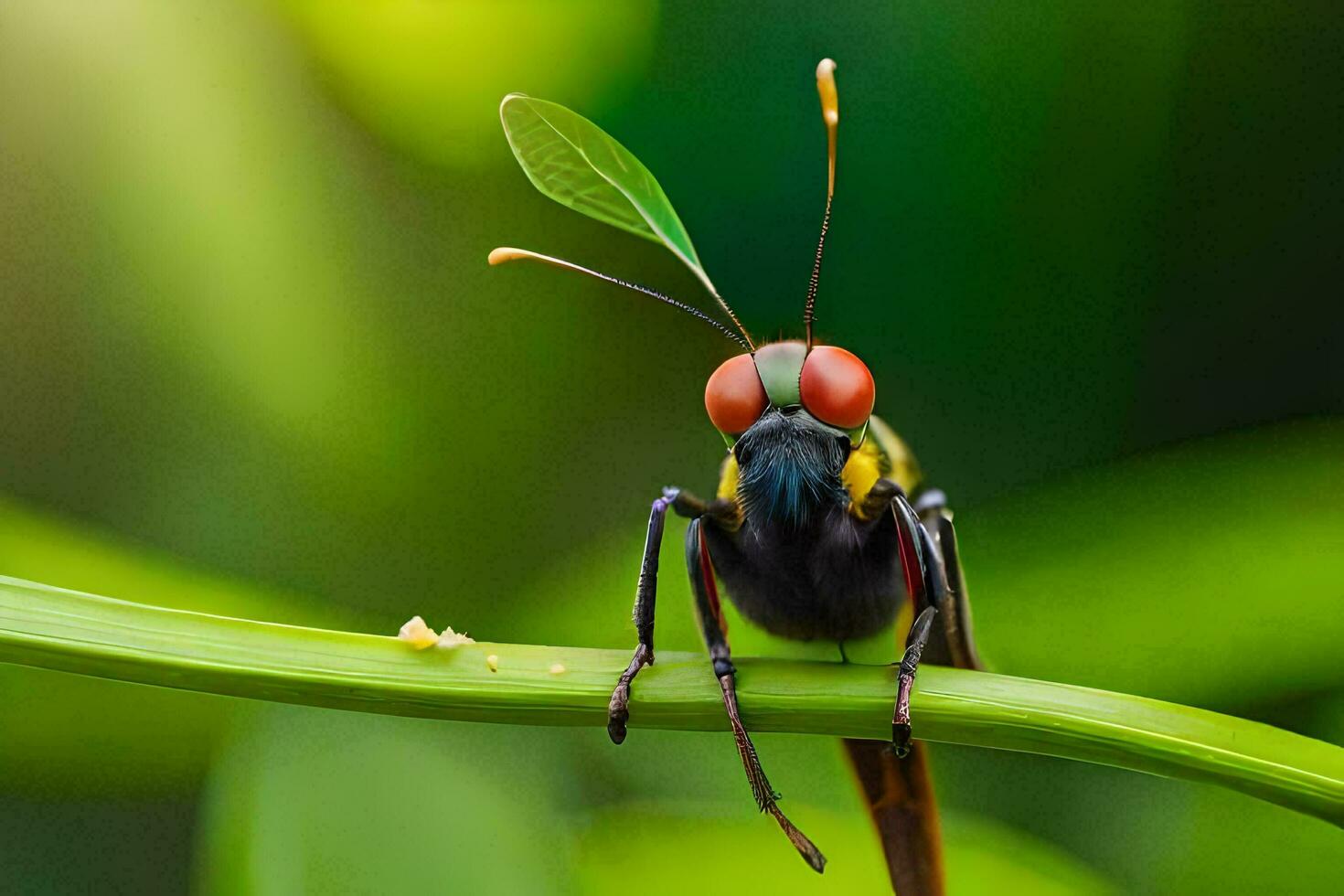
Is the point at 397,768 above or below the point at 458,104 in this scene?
below

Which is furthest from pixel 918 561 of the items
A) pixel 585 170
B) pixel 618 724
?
pixel 585 170

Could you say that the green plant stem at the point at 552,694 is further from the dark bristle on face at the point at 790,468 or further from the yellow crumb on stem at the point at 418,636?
the dark bristle on face at the point at 790,468

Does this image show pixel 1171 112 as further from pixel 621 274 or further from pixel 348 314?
pixel 348 314

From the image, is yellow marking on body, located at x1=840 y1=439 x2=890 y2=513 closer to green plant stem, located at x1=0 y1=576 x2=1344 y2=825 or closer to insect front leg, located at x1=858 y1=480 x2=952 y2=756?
insect front leg, located at x1=858 y1=480 x2=952 y2=756

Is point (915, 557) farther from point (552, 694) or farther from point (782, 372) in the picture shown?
point (552, 694)

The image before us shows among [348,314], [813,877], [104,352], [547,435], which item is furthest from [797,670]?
[104,352]

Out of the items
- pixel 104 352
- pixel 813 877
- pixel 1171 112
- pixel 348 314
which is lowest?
pixel 813 877

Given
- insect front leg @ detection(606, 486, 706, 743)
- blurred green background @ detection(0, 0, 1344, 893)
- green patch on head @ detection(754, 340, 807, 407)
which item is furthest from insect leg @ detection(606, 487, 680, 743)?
blurred green background @ detection(0, 0, 1344, 893)
